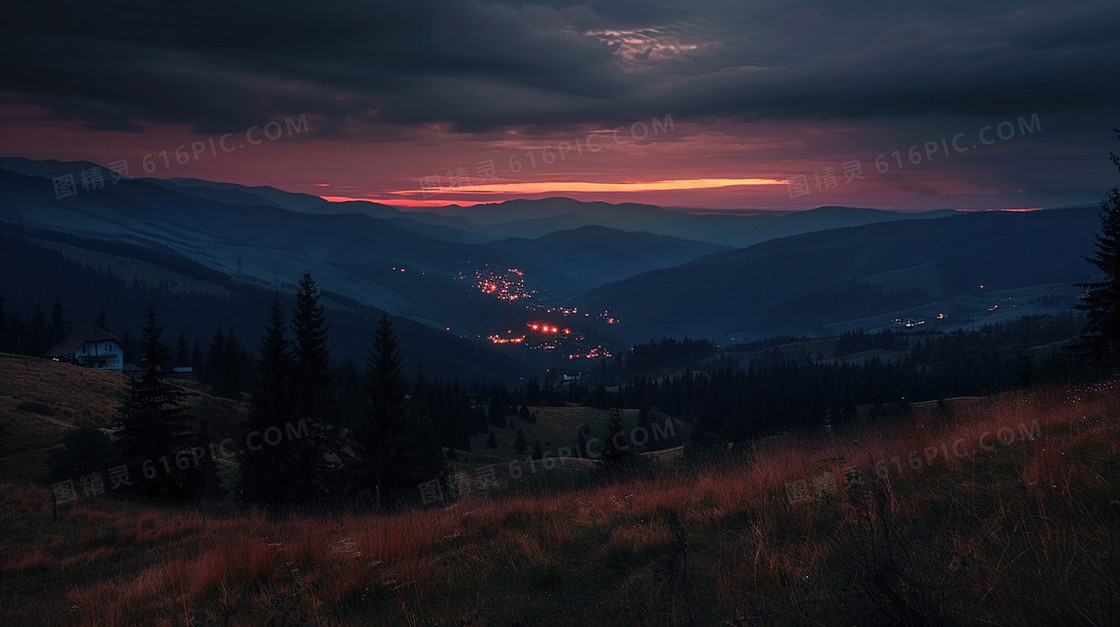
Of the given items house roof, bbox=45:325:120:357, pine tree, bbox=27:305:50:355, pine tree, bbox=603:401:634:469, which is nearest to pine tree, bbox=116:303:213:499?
pine tree, bbox=603:401:634:469

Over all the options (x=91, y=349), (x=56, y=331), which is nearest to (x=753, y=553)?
(x=91, y=349)

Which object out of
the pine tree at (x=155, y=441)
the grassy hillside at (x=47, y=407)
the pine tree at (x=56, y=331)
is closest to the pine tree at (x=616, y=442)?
the pine tree at (x=155, y=441)

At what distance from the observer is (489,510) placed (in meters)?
7.94

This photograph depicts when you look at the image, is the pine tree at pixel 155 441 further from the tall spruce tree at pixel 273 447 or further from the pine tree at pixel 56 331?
the pine tree at pixel 56 331

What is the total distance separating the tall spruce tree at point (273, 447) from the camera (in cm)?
3034

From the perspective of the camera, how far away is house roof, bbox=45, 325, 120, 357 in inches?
3376

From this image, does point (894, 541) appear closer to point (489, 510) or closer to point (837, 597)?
point (837, 597)

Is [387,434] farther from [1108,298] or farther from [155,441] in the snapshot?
[1108,298]

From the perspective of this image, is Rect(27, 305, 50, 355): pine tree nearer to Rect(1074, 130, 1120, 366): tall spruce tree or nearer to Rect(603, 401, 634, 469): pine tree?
Rect(603, 401, 634, 469): pine tree

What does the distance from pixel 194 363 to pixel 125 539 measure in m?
116

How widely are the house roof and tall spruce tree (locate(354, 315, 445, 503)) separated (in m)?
80.6

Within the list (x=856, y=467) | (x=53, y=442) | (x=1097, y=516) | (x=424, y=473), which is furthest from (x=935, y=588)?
(x=53, y=442)

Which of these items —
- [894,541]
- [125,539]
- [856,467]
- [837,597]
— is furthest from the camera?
[125,539]

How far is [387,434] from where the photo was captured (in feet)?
108
